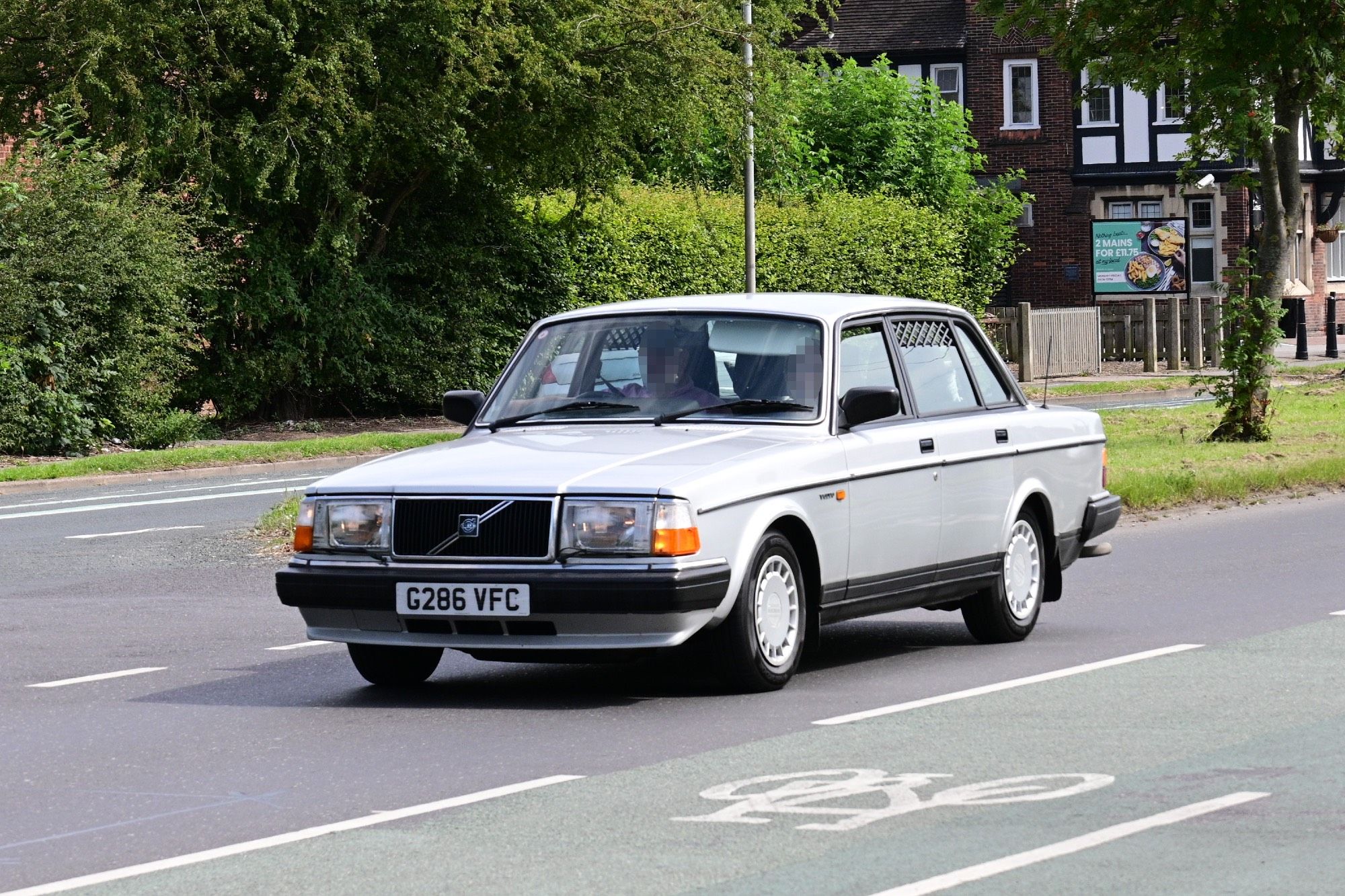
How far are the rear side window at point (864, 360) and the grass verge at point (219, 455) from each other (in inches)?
605

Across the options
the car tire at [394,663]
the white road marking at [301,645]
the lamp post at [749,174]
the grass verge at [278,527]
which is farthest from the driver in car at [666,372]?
the lamp post at [749,174]

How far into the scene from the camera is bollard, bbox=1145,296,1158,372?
146 ft

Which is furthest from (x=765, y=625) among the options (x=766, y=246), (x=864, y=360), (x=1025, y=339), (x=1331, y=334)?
(x=1331, y=334)

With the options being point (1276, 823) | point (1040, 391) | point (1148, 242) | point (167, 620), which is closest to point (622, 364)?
point (167, 620)

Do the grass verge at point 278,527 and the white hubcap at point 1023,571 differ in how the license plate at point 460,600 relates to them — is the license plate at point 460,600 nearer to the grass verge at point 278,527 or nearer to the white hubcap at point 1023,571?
the white hubcap at point 1023,571

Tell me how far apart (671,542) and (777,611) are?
76 cm

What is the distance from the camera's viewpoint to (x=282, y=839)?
256 inches

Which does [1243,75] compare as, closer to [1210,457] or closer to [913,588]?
[1210,457]

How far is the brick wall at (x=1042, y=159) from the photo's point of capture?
59.9m

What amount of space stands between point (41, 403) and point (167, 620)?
1534 cm

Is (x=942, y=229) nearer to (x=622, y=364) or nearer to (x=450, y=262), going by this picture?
(x=450, y=262)

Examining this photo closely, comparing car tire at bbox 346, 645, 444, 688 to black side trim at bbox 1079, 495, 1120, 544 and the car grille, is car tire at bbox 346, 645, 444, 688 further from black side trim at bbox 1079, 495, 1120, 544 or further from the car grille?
black side trim at bbox 1079, 495, 1120, 544

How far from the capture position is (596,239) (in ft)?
117

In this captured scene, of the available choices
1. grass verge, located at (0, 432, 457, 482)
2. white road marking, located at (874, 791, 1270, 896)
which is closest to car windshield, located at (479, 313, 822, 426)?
white road marking, located at (874, 791, 1270, 896)
